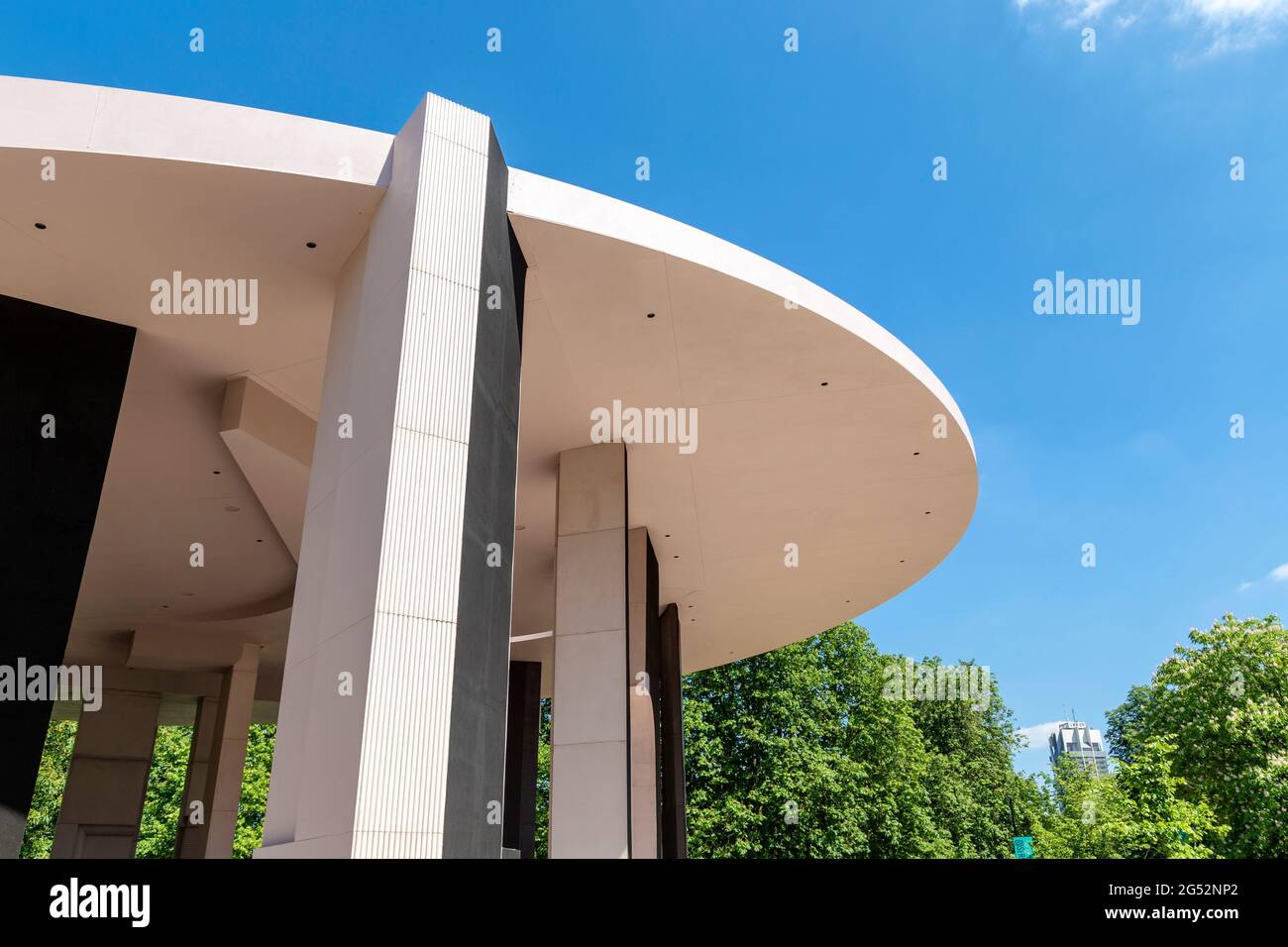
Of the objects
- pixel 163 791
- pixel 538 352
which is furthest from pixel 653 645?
pixel 163 791

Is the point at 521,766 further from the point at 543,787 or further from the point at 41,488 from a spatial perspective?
the point at 41,488

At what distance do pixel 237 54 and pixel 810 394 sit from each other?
7343mm

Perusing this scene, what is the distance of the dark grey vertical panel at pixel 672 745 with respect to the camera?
16516mm

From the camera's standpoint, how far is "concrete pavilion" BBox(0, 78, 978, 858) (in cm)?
693

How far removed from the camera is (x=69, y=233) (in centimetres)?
855

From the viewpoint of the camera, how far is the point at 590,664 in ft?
40.8

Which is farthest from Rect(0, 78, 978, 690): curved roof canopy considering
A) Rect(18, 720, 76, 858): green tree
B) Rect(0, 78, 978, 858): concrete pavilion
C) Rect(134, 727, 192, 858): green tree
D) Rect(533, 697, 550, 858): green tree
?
Rect(18, 720, 76, 858): green tree

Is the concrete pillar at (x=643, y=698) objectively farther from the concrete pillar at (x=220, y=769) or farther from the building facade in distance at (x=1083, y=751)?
the building facade in distance at (x=1083, y=751)

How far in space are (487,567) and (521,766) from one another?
1575cm

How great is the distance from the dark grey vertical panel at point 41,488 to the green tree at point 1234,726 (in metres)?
25.3

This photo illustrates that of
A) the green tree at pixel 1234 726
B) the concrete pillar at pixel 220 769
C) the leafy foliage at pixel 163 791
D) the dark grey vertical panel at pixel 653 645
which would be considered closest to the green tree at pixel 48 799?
the leafy foliage at pixel 163 791
